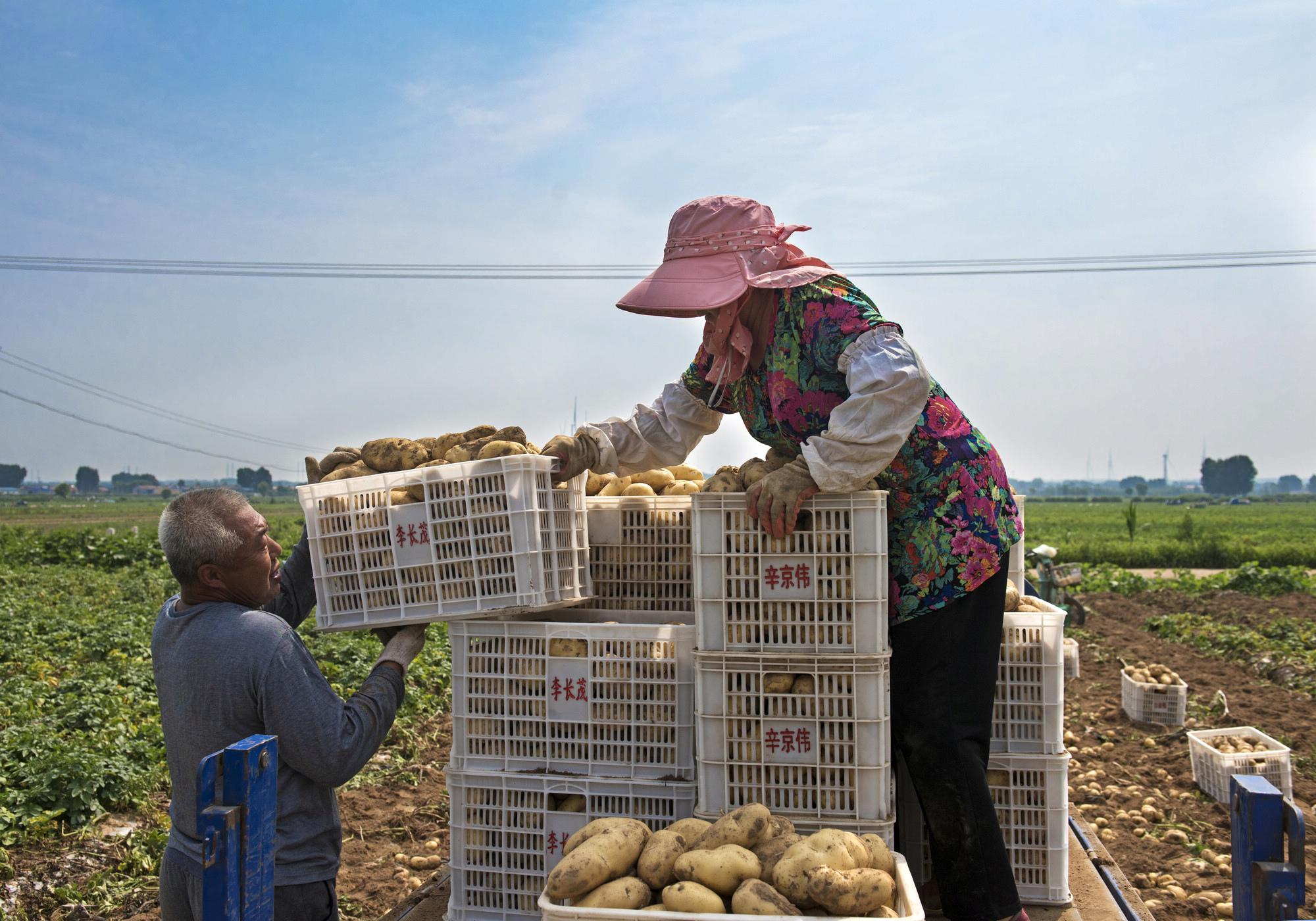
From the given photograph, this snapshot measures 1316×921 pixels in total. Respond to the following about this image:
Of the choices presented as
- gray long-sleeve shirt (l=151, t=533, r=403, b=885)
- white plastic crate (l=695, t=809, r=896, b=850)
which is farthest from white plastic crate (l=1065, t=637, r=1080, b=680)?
gray long-sleeve shirt (l=151, t=533, r=403, b=885)

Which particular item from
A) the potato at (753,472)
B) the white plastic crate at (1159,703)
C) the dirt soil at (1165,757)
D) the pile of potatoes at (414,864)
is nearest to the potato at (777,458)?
the potato at (753,472)

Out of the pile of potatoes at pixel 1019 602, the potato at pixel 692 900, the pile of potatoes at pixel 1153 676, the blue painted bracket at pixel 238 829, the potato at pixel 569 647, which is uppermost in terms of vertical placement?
the pile of potatoes at pixel 1019 602

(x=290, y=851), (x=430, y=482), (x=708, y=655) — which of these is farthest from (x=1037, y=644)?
(x=290, y=851)

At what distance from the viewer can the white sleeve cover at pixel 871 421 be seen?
2.47 meters

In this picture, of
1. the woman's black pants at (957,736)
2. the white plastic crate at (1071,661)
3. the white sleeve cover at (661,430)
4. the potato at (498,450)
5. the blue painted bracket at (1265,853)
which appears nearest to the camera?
the blue painted bracket at (1265,853)

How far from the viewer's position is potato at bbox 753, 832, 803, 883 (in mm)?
2178

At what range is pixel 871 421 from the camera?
8.18 feet

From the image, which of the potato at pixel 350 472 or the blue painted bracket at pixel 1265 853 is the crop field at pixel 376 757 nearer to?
the potato at pixel 350 472

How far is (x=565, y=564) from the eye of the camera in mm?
3092

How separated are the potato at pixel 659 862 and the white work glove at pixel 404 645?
3.07ft

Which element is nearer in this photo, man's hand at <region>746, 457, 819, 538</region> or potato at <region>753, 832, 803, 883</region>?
potato at <region>753, 832, 803, 883</region>

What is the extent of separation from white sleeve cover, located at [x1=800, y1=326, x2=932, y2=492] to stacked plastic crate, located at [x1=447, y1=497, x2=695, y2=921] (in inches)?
26.2

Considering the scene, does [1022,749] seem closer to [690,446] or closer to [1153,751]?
[690,446]

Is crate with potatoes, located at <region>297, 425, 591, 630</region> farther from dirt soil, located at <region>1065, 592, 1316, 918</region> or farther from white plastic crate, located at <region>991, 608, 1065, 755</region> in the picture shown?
dirt soil, located at <region>1065, 592, 1316, 918</region>
